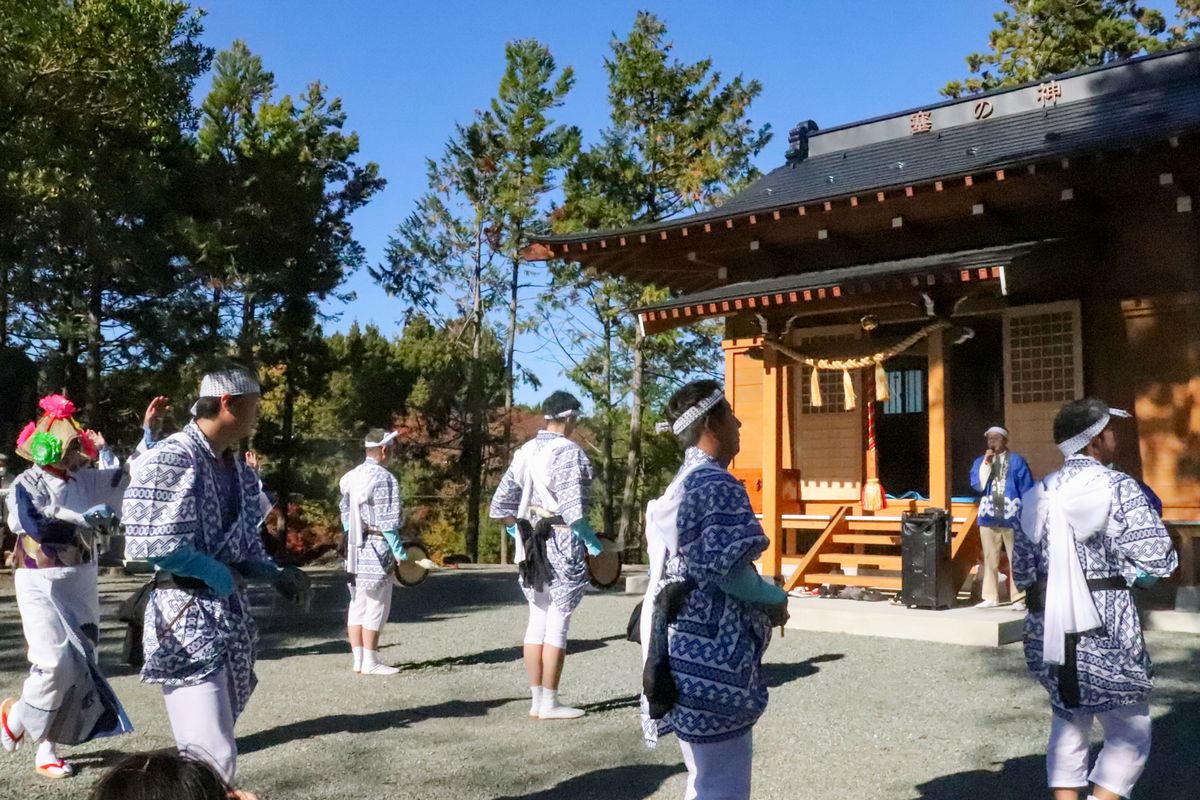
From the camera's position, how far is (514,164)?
28.4 meters

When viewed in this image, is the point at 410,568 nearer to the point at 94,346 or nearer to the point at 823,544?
the point at 823,544

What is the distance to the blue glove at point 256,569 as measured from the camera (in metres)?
3.46

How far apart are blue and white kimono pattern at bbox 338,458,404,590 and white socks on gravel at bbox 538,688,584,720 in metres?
1.90

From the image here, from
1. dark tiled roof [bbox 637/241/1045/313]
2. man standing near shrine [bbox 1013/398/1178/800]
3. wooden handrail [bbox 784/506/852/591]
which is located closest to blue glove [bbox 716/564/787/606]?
man standing near shrine [bbox 1013/398/1178/800]

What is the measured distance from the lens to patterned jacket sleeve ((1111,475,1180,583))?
3701 mm

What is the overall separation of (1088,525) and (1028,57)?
70.0 ft

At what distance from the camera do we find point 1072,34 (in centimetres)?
2186

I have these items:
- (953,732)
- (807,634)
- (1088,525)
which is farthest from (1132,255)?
(1088,525)

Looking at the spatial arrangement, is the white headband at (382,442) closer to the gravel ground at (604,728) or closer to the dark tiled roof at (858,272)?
the gravel ground at (604,728)

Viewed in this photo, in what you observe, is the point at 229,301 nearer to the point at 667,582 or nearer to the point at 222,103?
the point at 222,103

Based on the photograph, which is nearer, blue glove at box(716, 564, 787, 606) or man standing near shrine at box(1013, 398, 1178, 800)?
blue glove at box(716, 564, 787, 606)

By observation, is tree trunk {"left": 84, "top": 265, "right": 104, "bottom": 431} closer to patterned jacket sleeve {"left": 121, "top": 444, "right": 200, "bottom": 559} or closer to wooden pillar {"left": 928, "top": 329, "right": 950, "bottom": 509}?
wooden pillar {"left": 928, "top": 329, "right": 950, "bottom": 509}

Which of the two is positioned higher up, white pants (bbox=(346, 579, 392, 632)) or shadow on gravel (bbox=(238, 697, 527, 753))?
white pants (bbox=(346, 579, 392, 632))

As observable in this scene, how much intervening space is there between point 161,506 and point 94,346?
18.4 m
